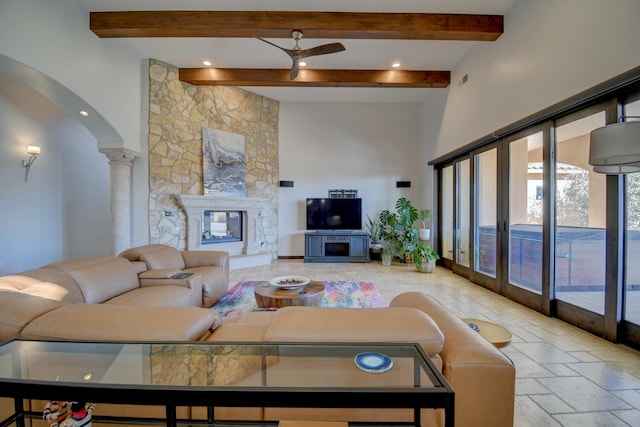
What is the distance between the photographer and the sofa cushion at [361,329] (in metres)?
1.11

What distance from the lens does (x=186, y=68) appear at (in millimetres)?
5211

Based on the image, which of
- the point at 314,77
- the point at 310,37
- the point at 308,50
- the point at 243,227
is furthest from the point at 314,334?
the point at 243,227

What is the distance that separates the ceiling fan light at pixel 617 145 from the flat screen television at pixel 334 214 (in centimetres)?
481

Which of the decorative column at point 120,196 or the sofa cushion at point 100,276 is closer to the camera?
the sofa cushion at point 100,276

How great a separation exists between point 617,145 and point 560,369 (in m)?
1.71

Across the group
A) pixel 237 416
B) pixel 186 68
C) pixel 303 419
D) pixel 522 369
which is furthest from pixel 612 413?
pixel 186 68

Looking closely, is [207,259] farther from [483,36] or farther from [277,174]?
[483,36]

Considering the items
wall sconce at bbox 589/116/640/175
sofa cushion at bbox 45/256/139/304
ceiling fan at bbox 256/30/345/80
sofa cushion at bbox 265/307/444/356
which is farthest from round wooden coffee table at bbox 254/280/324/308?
ceiling fan at bbox 256/30/345/80

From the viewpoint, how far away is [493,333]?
6.01 feet

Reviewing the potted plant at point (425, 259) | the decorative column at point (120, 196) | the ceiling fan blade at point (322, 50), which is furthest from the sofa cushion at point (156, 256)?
the potted plant at point (425, 259)

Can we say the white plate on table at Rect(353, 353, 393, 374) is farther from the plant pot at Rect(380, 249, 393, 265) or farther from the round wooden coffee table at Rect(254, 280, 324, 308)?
the plant pot at Rect(380, 249, 393, 265)

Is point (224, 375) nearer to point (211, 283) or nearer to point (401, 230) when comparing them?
point (211, 283)

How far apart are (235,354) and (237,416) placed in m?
0.26

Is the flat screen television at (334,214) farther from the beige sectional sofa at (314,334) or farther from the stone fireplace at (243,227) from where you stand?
the beige sectional sofa at (314,334)
